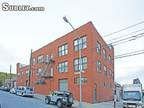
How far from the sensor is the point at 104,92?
4322 cm

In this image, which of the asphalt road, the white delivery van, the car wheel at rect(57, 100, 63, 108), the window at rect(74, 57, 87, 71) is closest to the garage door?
the window at rect(74, 57, 87, 71)

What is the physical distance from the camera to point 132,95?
30.7 metres

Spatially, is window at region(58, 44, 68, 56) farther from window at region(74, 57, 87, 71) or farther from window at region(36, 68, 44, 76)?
window at region(36, 68, 44, 76)

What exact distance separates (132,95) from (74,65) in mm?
12023

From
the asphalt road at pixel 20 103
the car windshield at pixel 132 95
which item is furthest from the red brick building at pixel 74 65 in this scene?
the asphalt road at pixel 20 103

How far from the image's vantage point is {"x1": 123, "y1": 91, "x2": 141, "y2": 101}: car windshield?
30.2 metres

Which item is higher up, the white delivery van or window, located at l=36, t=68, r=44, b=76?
window, located at l=36, t=68, r=44, b=76

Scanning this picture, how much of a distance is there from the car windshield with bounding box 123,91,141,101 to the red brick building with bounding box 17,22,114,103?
5483mm

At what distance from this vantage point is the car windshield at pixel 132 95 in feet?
99.1

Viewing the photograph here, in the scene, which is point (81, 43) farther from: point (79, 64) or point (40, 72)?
point (40, 72)

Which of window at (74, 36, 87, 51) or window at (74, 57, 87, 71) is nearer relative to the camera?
window at (74, 57, 87, 71)

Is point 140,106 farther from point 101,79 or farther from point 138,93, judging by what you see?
point 101,79

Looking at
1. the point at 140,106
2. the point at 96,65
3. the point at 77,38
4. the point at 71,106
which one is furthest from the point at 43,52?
the point at 140,106

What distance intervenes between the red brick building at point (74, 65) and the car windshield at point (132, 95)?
5483 millimetres
